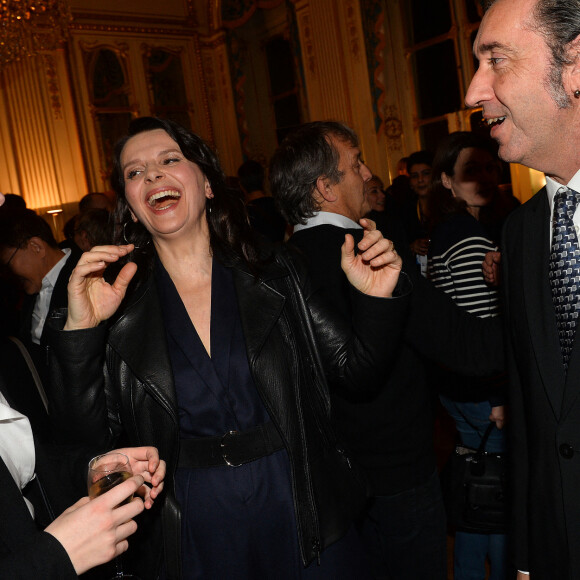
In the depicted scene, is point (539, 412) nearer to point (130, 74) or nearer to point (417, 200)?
point (417, 200)

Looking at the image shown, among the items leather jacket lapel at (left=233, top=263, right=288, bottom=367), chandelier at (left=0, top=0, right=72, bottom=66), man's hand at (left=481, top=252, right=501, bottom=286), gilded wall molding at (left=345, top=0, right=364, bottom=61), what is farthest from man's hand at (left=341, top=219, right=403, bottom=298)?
gilded wall molding at (left=345, top=0, right=364, bottom=61)

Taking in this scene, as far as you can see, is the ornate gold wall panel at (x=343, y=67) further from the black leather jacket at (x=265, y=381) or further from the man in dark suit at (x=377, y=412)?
the black leather jacket at (x=265, y=381)

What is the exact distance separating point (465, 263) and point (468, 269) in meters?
0.03

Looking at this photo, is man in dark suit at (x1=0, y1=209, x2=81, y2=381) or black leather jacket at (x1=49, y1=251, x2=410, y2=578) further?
man in dark suit at (x1=0, y1=209, x2=81, y2=381)

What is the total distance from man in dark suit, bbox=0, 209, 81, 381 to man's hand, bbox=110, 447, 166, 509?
82.2 inches

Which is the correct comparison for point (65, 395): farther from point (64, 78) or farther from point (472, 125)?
point (64, 78)

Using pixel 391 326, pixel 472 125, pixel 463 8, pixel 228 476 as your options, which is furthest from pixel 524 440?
pixel 463 8

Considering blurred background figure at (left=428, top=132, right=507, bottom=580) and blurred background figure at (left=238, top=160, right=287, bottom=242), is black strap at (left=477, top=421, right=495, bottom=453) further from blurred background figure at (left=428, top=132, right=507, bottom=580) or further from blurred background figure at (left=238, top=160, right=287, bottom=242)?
blurred background figure at (left=238, top=160, right=287, bottom=242)

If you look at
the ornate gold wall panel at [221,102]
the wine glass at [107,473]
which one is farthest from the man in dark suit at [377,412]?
the ornate gold wall panel at [221,102]

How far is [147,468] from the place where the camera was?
1.50 meters

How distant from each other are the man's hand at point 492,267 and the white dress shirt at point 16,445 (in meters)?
1.61

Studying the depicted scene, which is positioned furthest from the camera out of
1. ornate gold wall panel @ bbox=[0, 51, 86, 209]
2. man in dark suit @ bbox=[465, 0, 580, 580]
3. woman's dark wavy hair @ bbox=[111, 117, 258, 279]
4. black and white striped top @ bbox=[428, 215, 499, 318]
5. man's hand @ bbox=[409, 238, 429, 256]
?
ornate gold wall panel @ bbox=[0, 51, 86, 209]

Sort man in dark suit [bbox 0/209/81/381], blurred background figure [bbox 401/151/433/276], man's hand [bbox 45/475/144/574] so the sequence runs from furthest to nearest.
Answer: blurred background figure [bbox 401/151/433/276]
man in dark suit [bbox 0/209/81/381]
man's hand [bbox 45/475/144/574]

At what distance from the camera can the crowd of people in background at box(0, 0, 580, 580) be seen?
1.35 m
